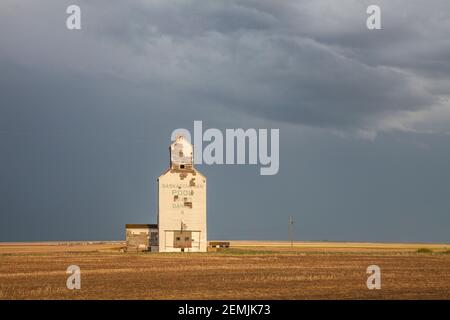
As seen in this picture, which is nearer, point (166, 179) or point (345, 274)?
point (345, 274)

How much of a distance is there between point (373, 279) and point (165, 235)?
35368 mm

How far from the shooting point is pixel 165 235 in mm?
62125

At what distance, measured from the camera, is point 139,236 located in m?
65.8

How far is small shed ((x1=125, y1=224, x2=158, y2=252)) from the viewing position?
214 ft

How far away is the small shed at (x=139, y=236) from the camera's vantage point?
6525 cm
